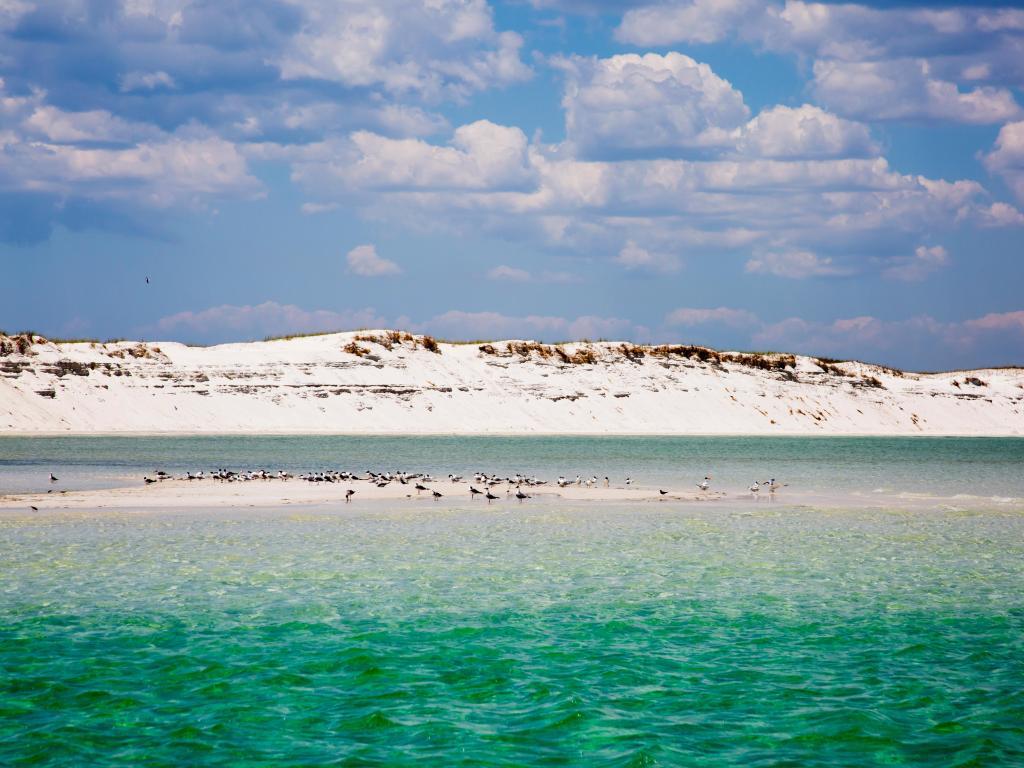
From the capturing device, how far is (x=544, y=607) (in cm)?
1731

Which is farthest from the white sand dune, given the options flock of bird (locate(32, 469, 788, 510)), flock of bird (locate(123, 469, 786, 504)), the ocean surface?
the ocean surface

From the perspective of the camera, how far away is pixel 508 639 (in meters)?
15.2

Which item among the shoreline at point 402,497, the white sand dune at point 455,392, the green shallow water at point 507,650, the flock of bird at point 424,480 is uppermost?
the white sand dune at point 455,392

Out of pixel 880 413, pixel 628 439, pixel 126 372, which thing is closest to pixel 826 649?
pixel 628 439

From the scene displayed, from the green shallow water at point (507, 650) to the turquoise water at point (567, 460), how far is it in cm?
1760

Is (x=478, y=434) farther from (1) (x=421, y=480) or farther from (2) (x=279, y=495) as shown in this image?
(2) (x=279, y=495)

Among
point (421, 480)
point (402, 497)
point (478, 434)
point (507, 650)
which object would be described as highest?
point (478, 434)

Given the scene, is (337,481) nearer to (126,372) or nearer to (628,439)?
(628,439)

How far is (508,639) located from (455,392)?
8295 cm

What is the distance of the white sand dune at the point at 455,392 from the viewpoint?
85.8 meters

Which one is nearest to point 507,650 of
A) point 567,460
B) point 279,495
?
point 279,495

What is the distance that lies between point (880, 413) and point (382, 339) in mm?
52546

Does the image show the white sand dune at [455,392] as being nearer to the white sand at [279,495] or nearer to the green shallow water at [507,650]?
the white sand at [279,495]

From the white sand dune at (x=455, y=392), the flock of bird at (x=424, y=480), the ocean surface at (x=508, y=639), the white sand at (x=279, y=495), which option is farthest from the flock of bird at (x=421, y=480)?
the white sand dune at (x=455, y=392)
